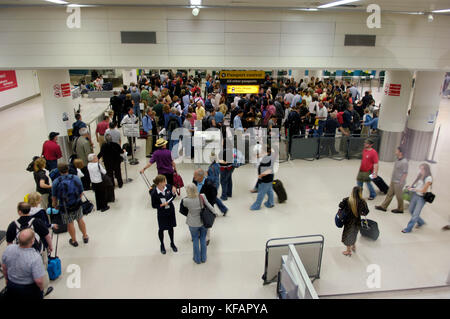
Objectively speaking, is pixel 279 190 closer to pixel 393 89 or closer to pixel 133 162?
pixel 133 162

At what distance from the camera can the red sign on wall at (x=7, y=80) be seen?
1745 cm

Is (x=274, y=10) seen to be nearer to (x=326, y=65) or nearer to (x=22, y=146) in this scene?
(x=326, y=65)

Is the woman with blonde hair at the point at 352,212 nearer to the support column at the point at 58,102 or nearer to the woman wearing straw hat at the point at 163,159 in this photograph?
the woman wearing straw hat at the point at 163,159

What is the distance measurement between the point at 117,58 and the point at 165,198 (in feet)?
13.1

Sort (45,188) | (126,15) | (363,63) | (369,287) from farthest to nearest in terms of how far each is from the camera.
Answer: (363,63) < (126,15) < (45,188) < (369,287)

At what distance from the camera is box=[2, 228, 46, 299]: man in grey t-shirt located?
13.0 ft

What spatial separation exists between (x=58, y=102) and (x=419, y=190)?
9041 millimetres

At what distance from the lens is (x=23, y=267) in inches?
157

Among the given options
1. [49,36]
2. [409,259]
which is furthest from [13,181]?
[409,259]

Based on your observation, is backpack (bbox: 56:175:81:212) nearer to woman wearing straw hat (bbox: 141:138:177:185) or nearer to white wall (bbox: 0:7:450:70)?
woman wearing straw hat (bbox: 141:138:177:185)

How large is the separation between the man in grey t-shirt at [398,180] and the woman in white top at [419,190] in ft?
1.51

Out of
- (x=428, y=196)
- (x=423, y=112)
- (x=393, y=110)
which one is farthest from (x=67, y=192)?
(x=423, y=112)

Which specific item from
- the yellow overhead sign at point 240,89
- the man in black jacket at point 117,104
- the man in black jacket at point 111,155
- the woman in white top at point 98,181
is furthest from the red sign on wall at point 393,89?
the man in black jacket at point 117,104

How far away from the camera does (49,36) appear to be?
735 cm
